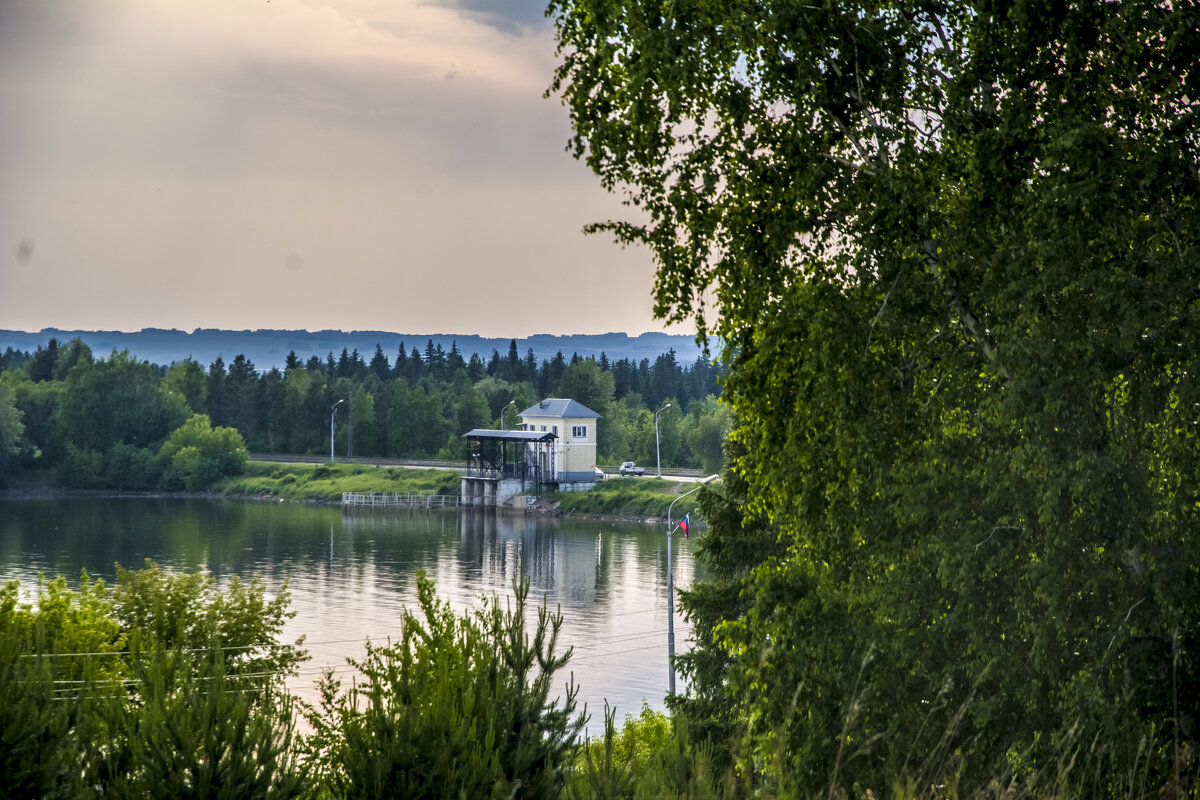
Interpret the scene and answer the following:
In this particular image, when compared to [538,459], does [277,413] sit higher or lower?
higher

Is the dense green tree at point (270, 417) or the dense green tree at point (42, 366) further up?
the dense green tree at point (42, 366)

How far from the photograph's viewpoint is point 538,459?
9819cm

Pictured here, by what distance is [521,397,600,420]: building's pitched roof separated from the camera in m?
101

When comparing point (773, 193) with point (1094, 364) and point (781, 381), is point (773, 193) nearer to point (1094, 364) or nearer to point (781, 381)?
point (781, 381)

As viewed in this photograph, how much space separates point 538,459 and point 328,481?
19387 mm

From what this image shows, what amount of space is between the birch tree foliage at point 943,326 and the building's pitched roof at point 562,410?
298 ft

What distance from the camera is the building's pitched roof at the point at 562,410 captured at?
332 feet

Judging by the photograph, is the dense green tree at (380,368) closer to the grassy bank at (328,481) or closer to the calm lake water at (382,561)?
the grassy bank at (328,481)

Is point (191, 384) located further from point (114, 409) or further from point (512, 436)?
point (512, 436)

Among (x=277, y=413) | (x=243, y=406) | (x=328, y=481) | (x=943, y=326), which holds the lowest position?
(x=328, y=481)

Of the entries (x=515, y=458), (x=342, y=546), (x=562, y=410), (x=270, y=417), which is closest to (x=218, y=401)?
(x=270, y=417)

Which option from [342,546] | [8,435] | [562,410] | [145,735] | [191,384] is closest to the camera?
[145,735]

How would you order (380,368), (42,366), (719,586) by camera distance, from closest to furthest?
(719,586) → (42,366) → (380,368)

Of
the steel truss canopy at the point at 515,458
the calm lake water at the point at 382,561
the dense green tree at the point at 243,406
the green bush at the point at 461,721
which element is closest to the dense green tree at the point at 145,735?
the green bush at the point at 461,721
